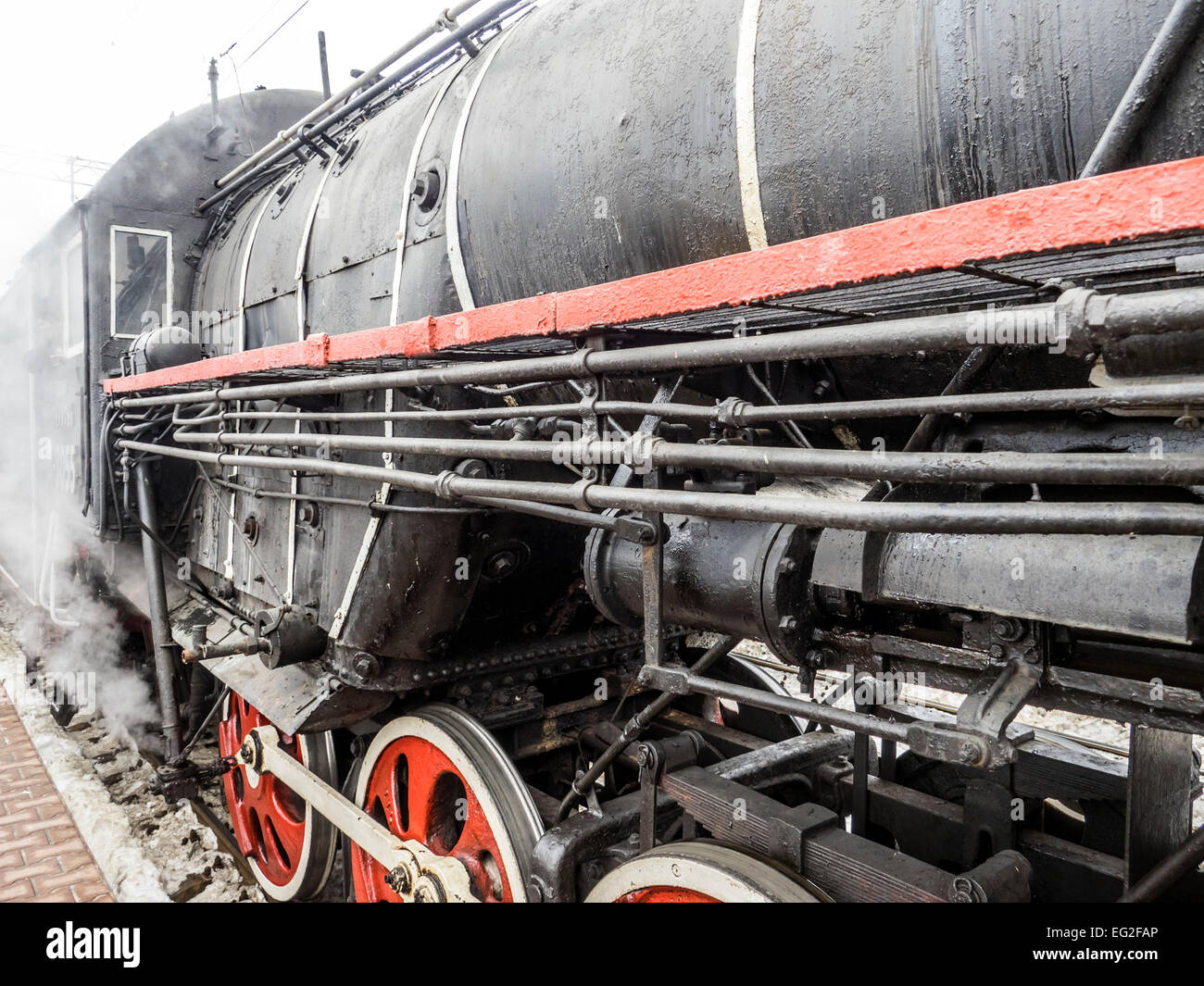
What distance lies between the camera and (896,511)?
1113 millimetres

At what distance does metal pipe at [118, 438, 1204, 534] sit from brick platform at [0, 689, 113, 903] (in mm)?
3404

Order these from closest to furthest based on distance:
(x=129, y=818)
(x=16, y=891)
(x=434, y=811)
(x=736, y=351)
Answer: (x=736, y=351) < (x=434, y=811) < (x=16, y=891) < (x=129, y=818)

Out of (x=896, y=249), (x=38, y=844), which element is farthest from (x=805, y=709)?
(x=38, y=844)

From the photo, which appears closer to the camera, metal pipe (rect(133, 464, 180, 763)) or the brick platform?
the brick platform

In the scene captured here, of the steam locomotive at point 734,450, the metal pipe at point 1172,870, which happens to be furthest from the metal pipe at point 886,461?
the metal pipe at point 1172,870

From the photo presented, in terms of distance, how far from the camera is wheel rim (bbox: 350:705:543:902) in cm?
246

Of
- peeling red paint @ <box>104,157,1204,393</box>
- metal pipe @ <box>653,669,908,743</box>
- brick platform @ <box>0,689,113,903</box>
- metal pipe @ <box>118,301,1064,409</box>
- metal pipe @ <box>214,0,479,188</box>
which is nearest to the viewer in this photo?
peeling red paint @ <box>104,157,1204,393</box>

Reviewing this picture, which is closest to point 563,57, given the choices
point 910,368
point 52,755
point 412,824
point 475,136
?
point 475,136

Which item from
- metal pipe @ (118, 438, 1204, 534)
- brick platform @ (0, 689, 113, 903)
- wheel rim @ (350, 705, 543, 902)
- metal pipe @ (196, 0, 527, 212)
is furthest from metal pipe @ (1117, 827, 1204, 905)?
brick platform @ (0, 689, 113, 903)

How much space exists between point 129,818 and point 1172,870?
5070 millimetres

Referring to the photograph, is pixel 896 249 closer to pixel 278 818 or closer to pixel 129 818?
pixel 278 818

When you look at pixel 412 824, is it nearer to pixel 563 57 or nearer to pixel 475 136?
pixel 475 136

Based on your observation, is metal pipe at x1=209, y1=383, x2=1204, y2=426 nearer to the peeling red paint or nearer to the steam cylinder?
the peeling red paint
